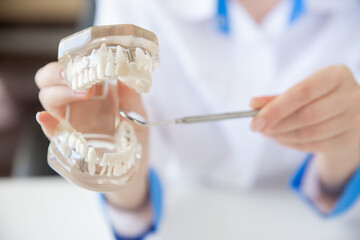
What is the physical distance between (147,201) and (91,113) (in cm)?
27

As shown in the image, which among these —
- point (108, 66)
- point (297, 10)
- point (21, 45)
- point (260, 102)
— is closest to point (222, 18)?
point (297, 10)

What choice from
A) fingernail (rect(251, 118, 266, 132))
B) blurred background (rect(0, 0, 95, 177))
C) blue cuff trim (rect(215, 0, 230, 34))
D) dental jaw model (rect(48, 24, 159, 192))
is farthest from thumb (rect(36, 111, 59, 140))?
blurred background (rect(0, 0, 95, 177))

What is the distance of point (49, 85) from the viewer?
40 centimetres

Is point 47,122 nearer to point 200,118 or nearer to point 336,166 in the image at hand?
point 200,118

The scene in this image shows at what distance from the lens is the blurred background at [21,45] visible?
6.09 feet

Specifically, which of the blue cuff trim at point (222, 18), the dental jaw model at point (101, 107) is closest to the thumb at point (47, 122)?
the dental jaw model at point (101, 107)

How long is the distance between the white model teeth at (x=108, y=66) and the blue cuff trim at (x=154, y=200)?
28 cm

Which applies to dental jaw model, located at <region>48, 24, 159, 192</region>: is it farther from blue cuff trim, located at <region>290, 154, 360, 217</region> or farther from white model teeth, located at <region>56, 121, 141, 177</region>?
blue cuff trim, located at <region>290, 154, 360, 217</region>

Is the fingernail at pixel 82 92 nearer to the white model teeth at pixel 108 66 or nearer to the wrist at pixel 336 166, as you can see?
the white model teeth at pixel 108 66

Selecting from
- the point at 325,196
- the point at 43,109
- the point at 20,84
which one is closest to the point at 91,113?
the point at 43,109

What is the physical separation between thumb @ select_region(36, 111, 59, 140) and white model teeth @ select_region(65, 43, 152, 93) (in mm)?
42

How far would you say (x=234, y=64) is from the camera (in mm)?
725

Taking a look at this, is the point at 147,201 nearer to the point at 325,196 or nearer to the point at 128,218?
the point at 128,218

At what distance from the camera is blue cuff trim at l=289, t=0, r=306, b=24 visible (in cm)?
69
